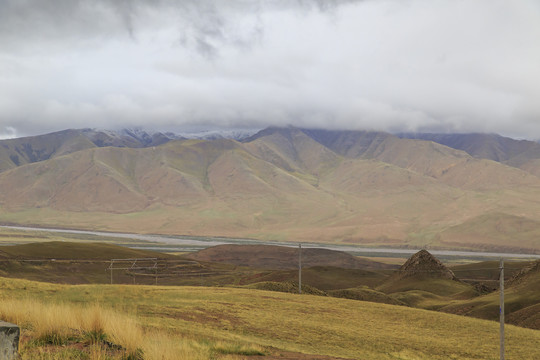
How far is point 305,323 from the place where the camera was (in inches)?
1230

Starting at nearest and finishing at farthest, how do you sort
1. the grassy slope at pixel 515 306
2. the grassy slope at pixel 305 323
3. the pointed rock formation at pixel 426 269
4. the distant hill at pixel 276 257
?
1. the grassy slope at pixel 305 323
2. the grassy slope at pixel 515 306
3. the pointed rock formation at pixel 426 269
4. the distant hill at pixel 276 257

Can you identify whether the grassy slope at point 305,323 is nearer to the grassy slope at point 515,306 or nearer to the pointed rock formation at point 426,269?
the grassy slope at point 515,306

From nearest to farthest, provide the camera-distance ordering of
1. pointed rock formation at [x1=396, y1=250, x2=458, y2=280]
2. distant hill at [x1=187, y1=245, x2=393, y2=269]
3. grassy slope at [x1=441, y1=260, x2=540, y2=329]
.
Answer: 1. grassy slope at [x1=441, y1=260, x2=540, y2=329]
2. pointed rock formation at [x1=396, y1=250, x2=458, y2=280]
3. distant hill at [x1=187, y1=245, x2=393, y2=269]

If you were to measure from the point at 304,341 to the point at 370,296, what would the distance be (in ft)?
105

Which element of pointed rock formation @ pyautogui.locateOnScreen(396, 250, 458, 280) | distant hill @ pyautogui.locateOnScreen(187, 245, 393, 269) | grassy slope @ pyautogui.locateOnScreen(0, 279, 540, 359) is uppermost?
grassy slope @ pyautogui.locateOnScreen(0, 279, 540, 359)

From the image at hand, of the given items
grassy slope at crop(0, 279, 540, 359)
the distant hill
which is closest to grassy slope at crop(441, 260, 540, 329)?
grassy slope at crop(0, 279, 540, 359)

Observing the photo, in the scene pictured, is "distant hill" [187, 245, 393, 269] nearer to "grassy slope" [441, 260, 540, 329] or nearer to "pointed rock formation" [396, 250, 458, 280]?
"pointed rock formation" [396, 250, 458, 280]

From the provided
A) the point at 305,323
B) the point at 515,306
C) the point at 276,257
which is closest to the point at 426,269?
the point at 515,306

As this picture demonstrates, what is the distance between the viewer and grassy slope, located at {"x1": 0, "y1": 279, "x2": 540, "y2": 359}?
2520 cm

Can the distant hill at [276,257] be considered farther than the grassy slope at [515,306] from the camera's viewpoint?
Yes

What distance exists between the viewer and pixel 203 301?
36.2m

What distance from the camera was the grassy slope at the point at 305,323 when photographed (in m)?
25.2

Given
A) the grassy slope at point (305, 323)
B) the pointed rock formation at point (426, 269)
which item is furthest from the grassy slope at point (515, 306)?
the pointed rock formation at point (426, 269)

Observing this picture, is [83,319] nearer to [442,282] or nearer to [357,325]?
[357,325]
